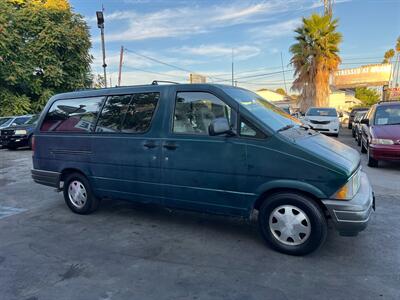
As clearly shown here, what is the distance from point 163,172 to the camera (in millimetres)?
4285

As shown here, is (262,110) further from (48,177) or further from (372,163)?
(372,163)

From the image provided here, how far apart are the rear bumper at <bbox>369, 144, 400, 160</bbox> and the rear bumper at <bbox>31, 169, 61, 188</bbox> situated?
706 centimetres

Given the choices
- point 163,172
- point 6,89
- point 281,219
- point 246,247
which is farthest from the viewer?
point 6,89

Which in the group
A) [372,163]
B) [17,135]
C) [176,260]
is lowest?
[176,260]

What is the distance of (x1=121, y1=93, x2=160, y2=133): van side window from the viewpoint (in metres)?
4.42

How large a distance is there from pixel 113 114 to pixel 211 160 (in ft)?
5.71

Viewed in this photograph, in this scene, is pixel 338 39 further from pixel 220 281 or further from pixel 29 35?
pixel 220 281

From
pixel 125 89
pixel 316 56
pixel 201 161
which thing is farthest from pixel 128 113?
pixel 316 56

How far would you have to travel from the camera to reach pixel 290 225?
3.64 meters

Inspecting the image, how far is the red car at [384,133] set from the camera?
25.6 feet

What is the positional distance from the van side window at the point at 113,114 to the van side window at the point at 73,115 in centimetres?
14

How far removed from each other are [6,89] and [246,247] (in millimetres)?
22570

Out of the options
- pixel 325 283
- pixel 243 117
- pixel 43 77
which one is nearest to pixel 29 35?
pixel 43 77

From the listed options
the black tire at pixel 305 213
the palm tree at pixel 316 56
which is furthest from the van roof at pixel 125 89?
the palm tree at pixel 316 56
